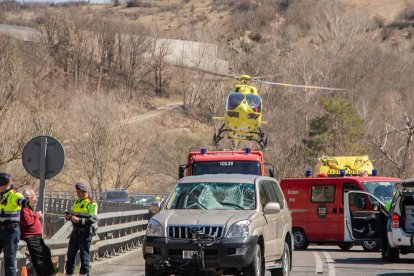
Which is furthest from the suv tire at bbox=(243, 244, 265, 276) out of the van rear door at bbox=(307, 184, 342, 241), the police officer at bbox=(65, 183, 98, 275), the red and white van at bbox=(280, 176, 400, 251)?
the van rear door at bbox=(307, 184, 342, 241)

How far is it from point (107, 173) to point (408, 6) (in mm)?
103669

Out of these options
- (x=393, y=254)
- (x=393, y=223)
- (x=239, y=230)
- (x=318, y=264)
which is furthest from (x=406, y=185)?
(x=239, y=230)

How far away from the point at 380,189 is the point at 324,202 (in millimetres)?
1638

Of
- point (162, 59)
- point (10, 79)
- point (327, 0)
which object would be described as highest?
point (327, 0)

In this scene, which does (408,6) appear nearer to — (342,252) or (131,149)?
(131,149)

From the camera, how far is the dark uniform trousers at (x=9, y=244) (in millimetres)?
13777

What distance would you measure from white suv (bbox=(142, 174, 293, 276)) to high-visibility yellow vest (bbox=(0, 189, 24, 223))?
6.60ft

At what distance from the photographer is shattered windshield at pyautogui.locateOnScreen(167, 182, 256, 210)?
15.6 metres

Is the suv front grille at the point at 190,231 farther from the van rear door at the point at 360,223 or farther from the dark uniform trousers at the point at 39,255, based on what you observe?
the van rear door at the point at 360,223

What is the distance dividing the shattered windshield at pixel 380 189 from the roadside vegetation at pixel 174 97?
21217 millimetres

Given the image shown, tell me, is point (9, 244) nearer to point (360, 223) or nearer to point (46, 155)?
point (46, 155)

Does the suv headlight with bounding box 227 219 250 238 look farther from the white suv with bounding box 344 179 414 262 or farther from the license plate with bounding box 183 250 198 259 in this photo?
the white suv with bounding box 344 179 414 262

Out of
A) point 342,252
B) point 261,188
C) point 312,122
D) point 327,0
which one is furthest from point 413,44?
point 261,188

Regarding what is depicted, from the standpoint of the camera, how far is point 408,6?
16912 cm
